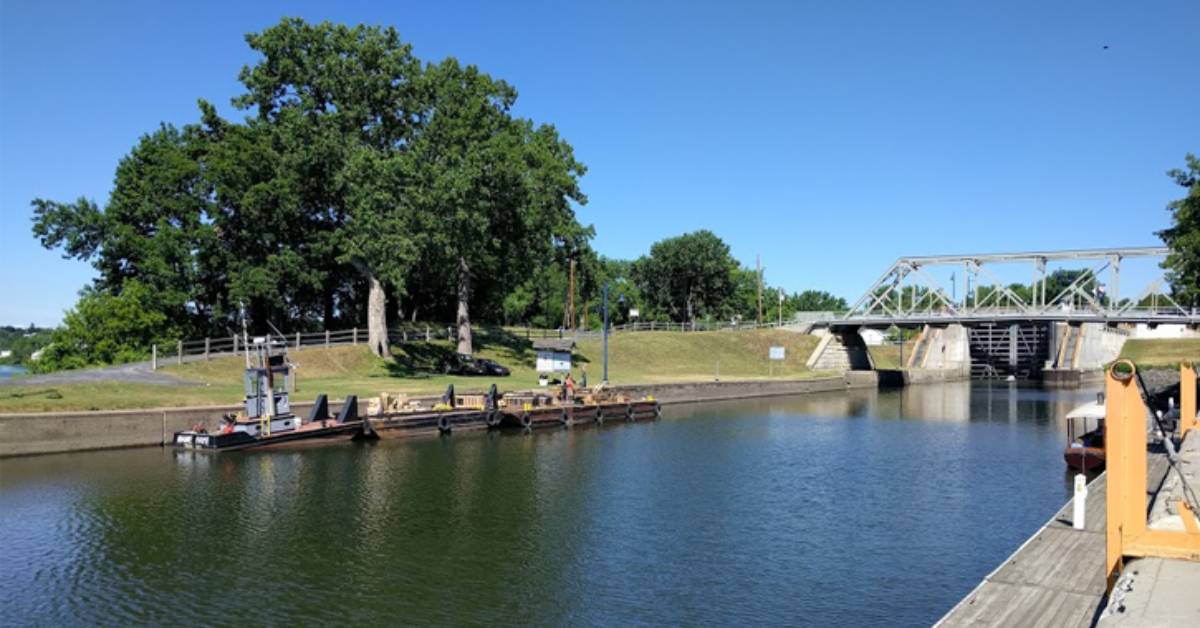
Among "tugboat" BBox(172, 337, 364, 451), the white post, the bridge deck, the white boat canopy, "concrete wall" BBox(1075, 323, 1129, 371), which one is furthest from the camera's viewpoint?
"concrete wall" BBox(1075, 323, 1129, 371)

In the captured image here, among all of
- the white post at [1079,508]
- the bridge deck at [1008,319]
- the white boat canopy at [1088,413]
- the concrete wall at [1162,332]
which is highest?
the bridge deck at [1008,319]

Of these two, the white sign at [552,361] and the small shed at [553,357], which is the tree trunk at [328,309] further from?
the white sign at [552,361]

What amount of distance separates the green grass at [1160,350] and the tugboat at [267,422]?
3315 inches

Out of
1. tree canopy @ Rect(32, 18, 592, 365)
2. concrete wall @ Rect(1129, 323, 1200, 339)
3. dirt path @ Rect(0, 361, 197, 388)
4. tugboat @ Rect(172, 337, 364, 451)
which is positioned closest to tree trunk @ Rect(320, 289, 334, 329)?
tree canopy @ Rect(32, 18, 592, 365)

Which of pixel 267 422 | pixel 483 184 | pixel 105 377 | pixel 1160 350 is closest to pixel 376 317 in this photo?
pixel 483 184

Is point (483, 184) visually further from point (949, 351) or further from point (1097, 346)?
point (1097, 346)

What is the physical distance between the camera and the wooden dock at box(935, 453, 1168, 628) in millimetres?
13773

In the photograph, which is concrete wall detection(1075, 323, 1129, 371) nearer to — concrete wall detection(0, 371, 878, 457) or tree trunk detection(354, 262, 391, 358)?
tree trunk detection(354, 262, 391, 358)

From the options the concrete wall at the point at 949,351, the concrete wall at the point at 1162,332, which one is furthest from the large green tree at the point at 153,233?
the concrete wall at the point at 1162,332

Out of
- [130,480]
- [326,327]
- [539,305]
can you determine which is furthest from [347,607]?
[539,305]

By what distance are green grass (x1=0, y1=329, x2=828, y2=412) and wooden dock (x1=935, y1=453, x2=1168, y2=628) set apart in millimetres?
36882

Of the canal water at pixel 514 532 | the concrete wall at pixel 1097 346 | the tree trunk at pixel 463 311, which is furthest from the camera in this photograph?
the concrete wall at pixel 1097 346

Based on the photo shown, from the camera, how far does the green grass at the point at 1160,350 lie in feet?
310

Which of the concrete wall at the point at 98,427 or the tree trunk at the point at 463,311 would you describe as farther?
the tree trunk at the point at 463,311
